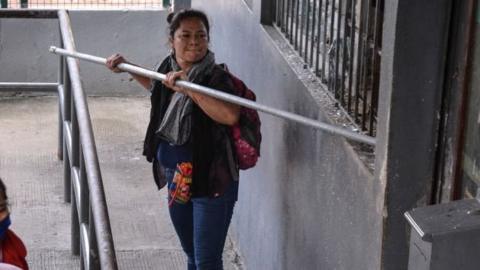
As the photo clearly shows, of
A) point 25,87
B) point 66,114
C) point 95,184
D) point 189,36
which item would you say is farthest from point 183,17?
point 25,87

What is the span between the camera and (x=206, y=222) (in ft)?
14.5

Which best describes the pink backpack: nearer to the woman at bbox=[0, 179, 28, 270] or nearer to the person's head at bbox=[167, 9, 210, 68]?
the person's head at bbox=[167, 9, 210, 68]

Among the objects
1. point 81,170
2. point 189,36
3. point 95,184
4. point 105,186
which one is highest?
point 189,36

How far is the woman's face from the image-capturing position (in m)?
4.37

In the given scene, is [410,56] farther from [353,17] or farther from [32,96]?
[32,96]

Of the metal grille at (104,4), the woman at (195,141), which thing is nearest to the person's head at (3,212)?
the woman at (195,141)

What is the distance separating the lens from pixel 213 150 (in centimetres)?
434

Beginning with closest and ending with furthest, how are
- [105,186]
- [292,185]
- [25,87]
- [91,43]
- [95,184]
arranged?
1. [95,184]
2. [292,185]
3. [25,87]
4. [105,186]
5. [91,43]

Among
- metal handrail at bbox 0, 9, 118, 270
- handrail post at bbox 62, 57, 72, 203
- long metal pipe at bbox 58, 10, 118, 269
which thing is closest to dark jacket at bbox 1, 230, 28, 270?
metal handrail at bbox 0, 9, 118, 270

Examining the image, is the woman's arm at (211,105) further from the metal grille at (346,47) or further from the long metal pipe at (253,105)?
the metal grille at (346,47)

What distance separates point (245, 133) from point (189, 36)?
0.45m

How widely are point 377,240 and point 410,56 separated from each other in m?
0.54

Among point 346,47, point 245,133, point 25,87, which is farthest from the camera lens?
point 25,87

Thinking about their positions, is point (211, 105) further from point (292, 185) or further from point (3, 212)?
point (3, 212)
